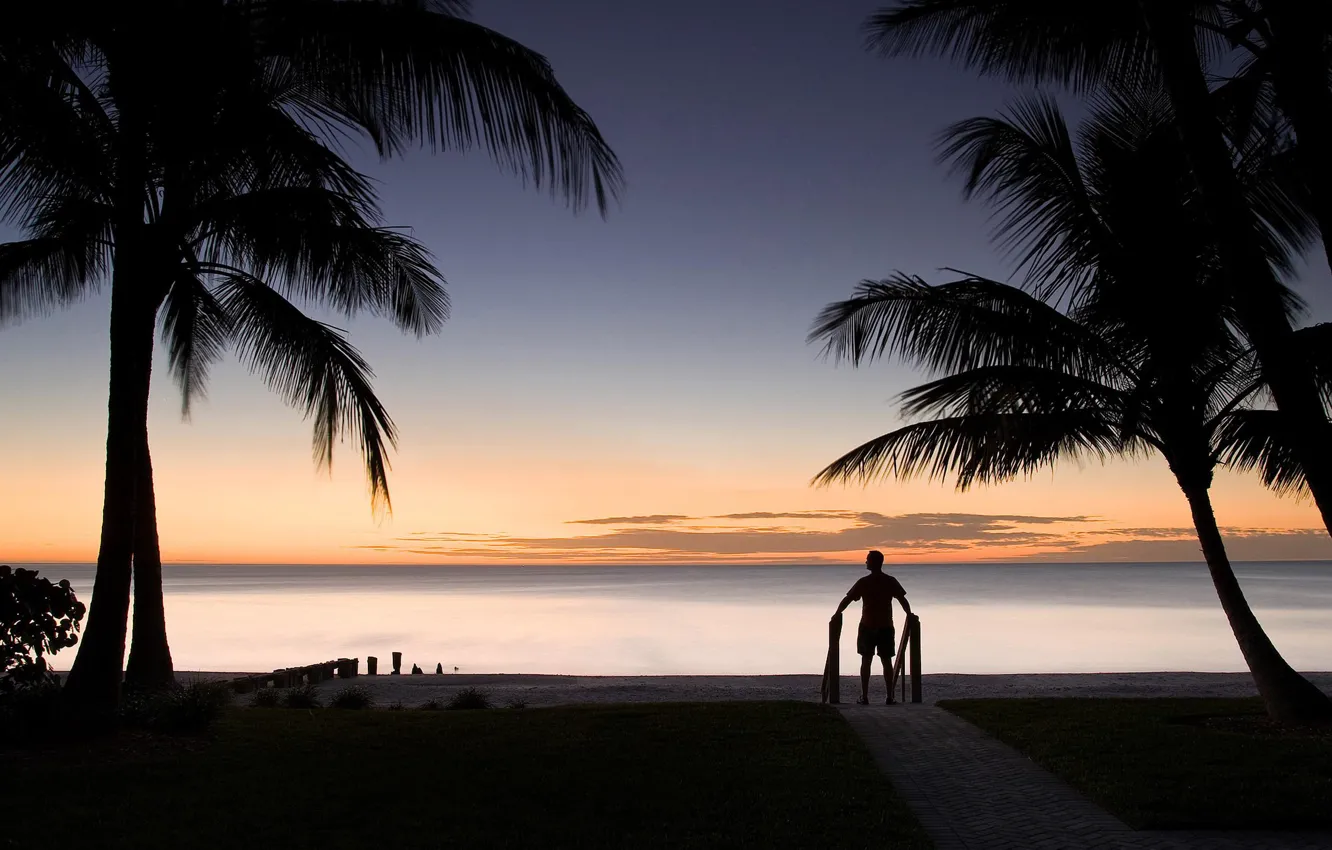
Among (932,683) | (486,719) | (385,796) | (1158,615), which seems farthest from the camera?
(1158,615)

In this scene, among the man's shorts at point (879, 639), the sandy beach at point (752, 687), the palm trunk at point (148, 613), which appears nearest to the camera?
the man's shorts at point (879, 639)

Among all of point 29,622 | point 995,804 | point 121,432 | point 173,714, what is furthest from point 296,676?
point 995,804

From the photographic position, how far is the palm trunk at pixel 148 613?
39.5 feet

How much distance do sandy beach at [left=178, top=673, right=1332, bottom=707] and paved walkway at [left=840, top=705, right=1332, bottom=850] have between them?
6.69m

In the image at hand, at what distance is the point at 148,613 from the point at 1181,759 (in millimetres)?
11639

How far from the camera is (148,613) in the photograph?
1270 cm

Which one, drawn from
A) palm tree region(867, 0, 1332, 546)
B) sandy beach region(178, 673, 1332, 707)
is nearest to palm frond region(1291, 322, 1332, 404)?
palm tree region(867, 0, 1332, 546)

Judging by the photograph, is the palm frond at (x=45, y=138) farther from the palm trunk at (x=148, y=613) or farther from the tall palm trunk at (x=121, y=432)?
the palm trunk at (x=148, y=613)

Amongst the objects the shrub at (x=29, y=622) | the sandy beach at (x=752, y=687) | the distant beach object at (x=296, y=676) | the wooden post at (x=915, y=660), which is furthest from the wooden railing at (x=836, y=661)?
the distant beach object at (x=296, y=676)

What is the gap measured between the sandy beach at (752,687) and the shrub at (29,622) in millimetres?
8668

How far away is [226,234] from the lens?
10.0 metres

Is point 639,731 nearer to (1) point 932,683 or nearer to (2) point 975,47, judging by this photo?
(2) point 975,47

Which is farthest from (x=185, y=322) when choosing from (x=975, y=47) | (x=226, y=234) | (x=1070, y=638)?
(x=1070, y=638)

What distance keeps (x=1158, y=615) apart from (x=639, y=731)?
2154 inches
